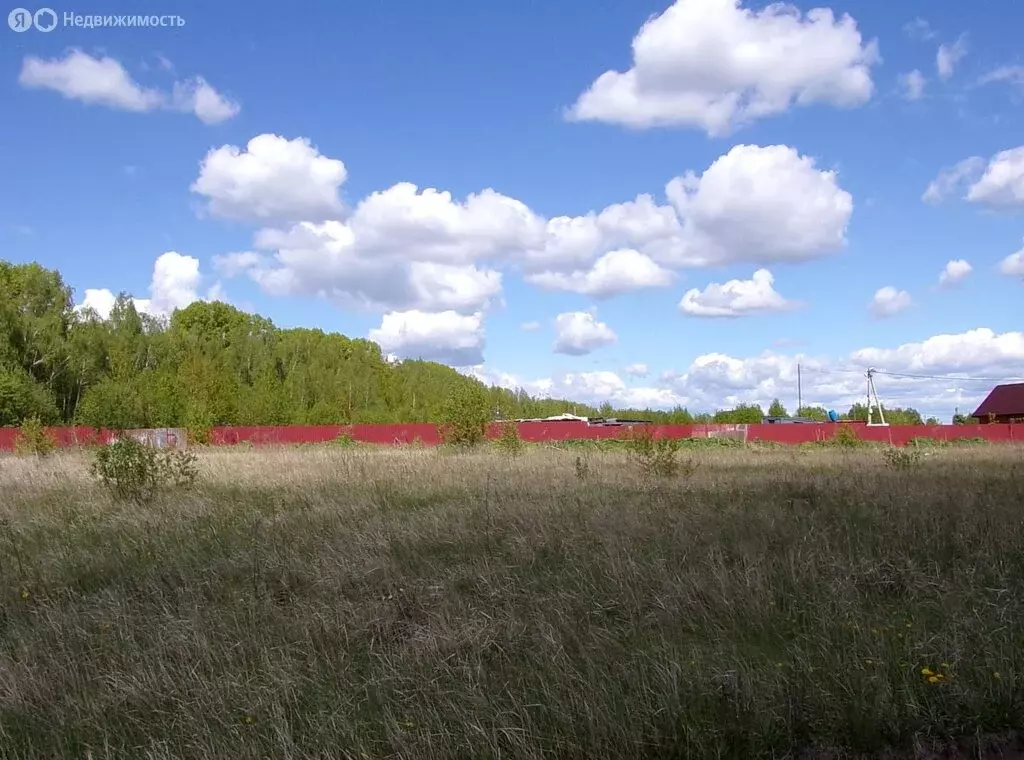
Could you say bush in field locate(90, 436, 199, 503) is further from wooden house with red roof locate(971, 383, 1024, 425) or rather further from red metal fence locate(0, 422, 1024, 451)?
wooden house with red roof locate(971, 383, 1024, 425)

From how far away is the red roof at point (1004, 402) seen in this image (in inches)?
2517

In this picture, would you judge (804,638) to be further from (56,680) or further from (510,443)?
(510,443)

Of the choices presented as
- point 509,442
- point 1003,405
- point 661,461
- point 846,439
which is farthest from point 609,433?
point 1003,405

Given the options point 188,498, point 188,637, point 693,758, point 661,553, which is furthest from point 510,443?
point 693,758

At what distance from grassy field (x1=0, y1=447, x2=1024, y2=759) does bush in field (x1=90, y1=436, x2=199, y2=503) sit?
5.83 feet

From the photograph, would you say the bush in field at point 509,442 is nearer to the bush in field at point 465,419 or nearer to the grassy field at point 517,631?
the bush in field at point 465,419

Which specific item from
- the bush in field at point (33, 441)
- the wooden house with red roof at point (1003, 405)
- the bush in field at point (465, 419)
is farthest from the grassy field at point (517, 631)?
the wooden house with red roof at point (1003, 405)

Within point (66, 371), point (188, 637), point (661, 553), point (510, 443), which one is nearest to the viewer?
Answer: point (188, 637)

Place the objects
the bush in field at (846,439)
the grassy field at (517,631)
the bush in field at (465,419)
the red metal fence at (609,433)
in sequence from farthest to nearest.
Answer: the red metal fence at (609,433) → the bush in field at (846,439) → the bush in field at (465,419) → the grassy field at (517,631)

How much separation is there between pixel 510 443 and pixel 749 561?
64.2 ft

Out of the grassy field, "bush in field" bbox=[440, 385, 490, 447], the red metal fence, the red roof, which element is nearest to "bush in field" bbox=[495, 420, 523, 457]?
"bush in field" bbox=[440, 385, 490, 447]

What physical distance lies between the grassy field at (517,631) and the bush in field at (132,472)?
1776 mm

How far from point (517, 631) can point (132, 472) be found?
8.93m

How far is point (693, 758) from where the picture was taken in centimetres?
343
